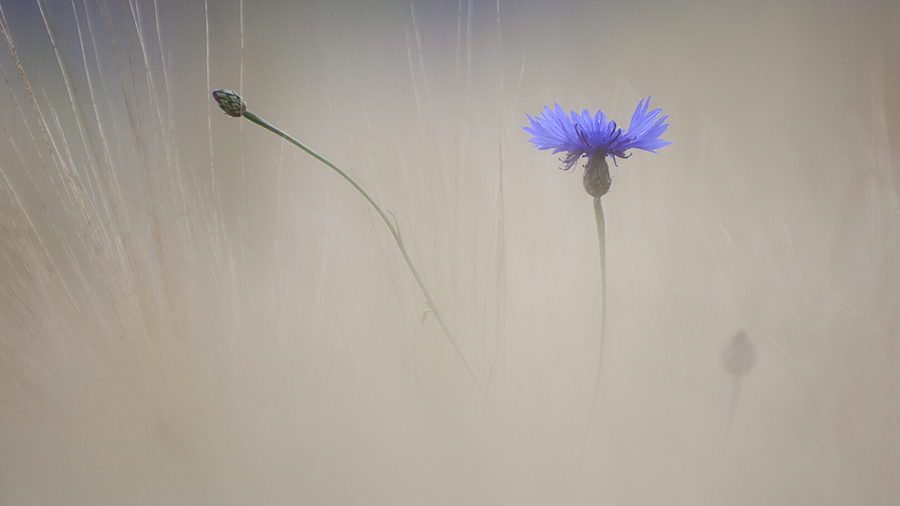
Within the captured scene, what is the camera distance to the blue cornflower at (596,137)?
0.69 ft

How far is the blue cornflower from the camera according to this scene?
0.21 meters

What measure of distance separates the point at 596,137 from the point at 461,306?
97 mm

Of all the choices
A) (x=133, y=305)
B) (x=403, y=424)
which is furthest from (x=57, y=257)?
(x=403, y=424)

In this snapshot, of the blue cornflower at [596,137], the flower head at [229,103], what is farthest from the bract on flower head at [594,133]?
the flower head at [229,103]

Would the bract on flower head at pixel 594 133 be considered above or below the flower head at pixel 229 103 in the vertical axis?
below

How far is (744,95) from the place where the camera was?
11.4 inches

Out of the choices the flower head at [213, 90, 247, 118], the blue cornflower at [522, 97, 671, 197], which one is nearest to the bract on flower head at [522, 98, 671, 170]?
the blue cornflower at [522, 97, 671, 197]

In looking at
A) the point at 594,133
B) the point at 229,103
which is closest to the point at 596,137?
the point at 594,133

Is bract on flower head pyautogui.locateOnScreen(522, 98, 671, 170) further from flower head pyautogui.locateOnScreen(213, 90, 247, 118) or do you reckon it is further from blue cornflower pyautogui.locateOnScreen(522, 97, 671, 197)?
flower head pyautogui.locateOnScreen(213, 90, 247, 118)

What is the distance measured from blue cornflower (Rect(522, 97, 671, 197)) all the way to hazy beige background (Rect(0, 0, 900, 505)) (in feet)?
0.12

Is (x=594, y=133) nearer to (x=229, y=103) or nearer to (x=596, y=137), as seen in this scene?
(x=596, y=137)

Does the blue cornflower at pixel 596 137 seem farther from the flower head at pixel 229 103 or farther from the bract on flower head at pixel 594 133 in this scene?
the flower head at pixel 229 103

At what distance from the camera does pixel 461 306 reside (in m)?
0.22

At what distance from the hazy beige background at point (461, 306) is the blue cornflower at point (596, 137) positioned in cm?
4
